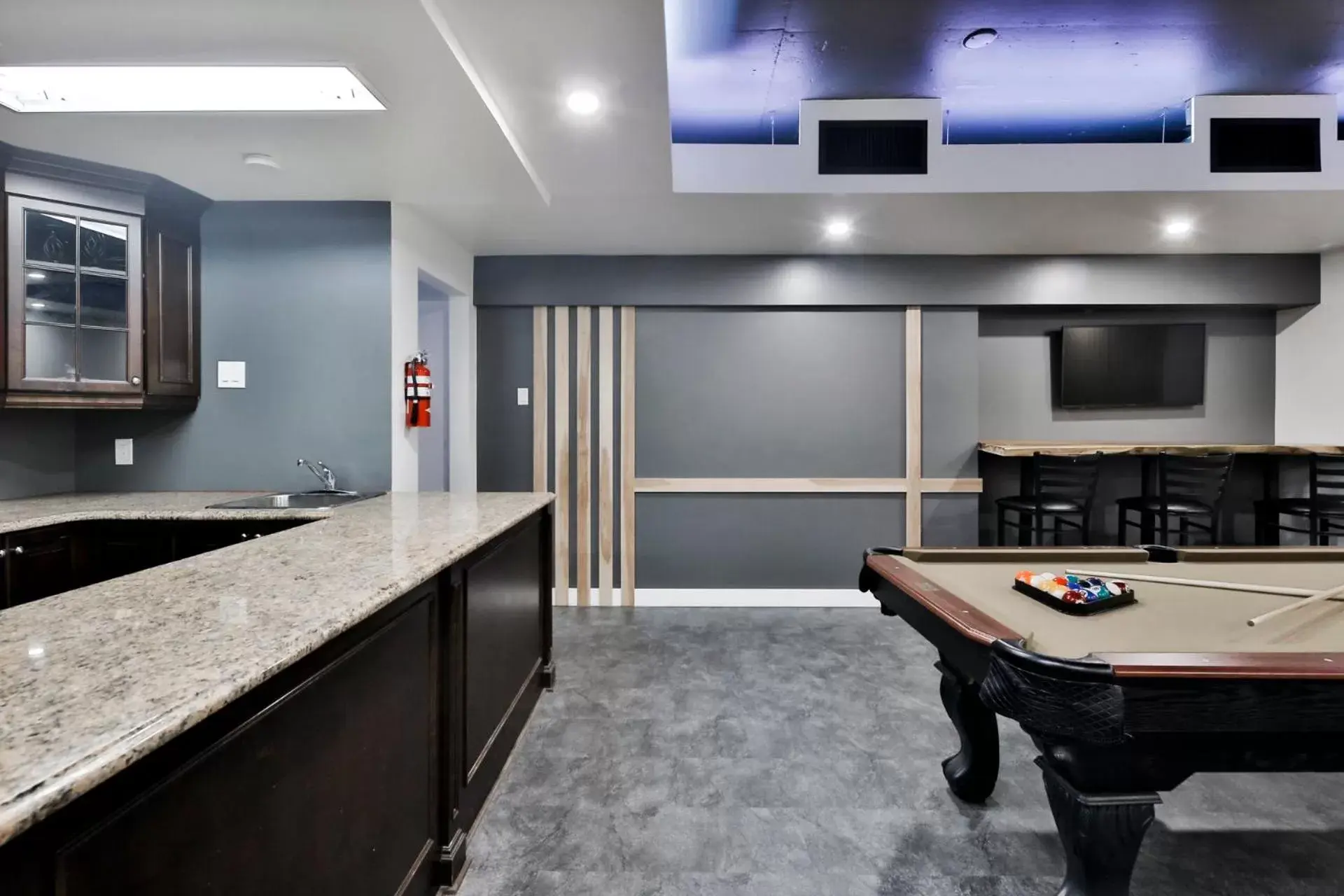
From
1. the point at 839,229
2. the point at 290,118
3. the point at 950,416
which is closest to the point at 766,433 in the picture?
the point at 950,416

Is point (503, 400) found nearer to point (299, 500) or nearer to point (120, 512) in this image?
point (299, 500)

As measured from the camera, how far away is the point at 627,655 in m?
3.25

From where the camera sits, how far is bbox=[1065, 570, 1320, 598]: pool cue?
5.45 ft

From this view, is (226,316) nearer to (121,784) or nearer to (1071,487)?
(121,784)

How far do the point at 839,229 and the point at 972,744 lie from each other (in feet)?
9.23

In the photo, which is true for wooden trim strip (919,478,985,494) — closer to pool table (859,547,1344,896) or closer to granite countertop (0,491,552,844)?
pool table (859,547,1344,896)

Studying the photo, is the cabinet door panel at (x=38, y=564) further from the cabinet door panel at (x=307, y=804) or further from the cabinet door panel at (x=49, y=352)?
the cabinet door panel at (x=307, y=804)

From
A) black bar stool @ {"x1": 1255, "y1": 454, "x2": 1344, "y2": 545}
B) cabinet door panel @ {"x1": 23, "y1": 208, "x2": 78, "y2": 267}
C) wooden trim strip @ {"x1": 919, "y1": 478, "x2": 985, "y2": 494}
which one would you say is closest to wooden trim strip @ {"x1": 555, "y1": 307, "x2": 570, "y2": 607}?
cabinet door panel @ {"x1": 23, "y1": 208, "x2": 78, "y2": 267}

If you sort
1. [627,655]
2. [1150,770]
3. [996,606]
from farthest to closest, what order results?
[627,655]
[996,606]
[1150,770]

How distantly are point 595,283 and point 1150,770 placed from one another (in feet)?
12.4

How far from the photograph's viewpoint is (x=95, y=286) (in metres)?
2.63

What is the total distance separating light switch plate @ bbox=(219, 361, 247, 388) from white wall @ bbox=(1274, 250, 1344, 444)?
7015 millimetres

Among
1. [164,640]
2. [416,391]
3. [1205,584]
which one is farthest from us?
[416,391]

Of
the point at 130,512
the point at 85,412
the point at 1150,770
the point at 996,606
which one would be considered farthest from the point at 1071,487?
the point at 85,412
